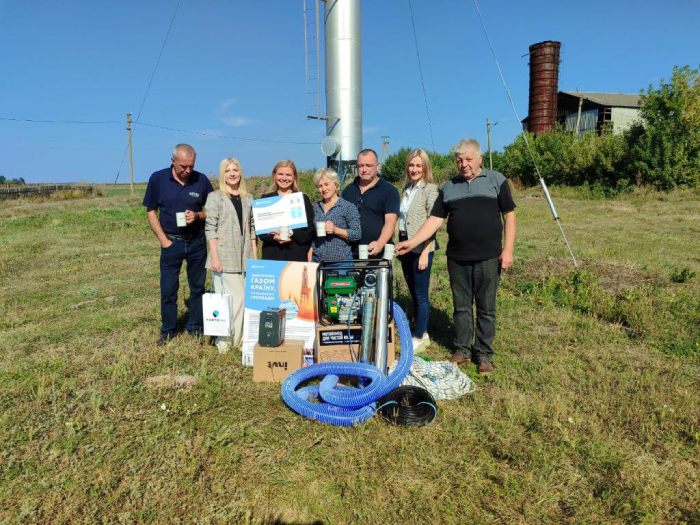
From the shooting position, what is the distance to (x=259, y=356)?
13.9 feet

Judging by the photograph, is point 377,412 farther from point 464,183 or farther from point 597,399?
point 464,183

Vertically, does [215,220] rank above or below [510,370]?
above

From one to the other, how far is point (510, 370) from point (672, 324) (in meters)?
2.48

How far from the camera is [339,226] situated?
14.6 feet

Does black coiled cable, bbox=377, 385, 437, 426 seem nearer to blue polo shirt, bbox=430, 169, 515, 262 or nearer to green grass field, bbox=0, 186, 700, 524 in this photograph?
green grass field, bbox=0, 186, 700, 524

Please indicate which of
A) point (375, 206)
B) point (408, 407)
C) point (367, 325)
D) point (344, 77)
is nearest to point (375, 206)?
point (375, 206)

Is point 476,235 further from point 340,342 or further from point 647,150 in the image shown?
point 647,150

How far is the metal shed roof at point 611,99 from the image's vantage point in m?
38.3

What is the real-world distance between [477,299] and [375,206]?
4.31 ft

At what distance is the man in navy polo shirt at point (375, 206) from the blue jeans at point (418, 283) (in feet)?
1.13

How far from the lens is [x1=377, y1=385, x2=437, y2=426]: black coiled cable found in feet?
11.4

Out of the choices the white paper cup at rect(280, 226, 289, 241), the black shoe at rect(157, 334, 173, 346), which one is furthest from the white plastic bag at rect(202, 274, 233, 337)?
the white paper cup at rect(280, 226, 289, 241)

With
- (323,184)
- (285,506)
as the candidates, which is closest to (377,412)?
(285,506)

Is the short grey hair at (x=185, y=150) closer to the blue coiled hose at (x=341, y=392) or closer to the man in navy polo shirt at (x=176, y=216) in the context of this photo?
the man in navy polo shirt at (x=176, y=216)
